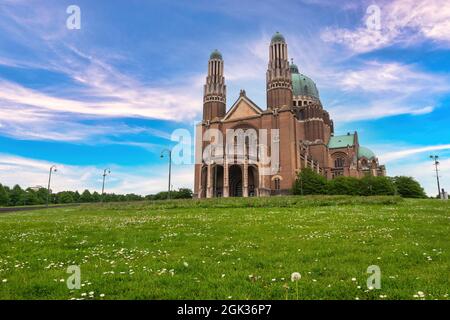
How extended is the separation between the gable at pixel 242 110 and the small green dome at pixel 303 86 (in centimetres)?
2601

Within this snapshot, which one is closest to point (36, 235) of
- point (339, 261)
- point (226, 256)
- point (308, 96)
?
point (226, 256)

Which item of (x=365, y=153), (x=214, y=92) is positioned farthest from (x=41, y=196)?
(x=365, y=153)

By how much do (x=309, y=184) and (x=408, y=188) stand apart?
91.3 ft

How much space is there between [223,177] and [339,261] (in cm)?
6096

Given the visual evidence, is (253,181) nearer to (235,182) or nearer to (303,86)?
(235,182)

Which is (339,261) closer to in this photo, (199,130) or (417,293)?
(417,293)

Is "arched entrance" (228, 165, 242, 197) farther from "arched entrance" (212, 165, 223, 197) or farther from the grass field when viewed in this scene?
the grass field

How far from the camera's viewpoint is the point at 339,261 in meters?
7.69

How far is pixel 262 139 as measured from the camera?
71.3 meters

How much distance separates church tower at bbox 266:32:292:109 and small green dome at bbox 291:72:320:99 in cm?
1978

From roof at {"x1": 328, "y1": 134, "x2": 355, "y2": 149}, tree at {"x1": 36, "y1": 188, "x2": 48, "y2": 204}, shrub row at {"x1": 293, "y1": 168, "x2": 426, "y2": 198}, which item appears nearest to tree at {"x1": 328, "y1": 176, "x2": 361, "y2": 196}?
shrub row at {"x1": 293, "y1": 168, "x2": 426, "y2": 198}

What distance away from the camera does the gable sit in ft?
246

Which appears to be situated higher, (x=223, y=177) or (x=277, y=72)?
(x=277, y=72)
